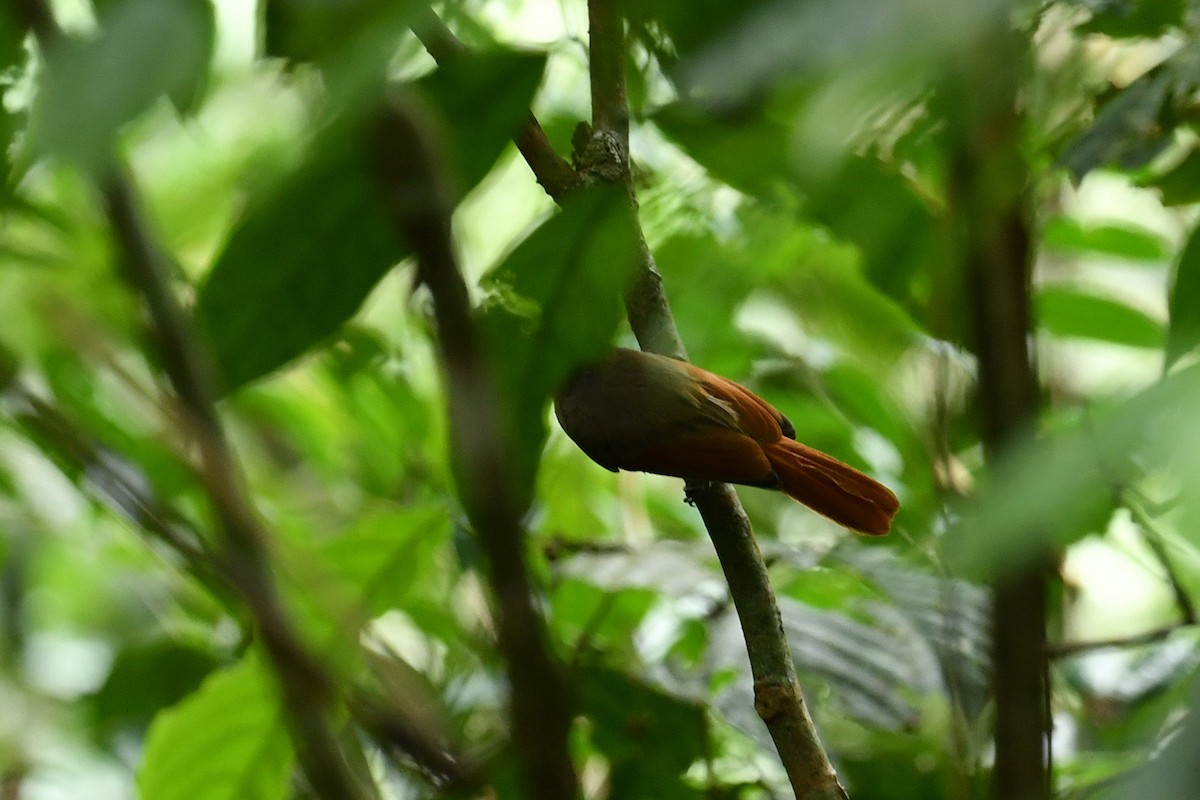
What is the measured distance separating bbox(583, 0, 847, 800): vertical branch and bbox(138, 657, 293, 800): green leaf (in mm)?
590

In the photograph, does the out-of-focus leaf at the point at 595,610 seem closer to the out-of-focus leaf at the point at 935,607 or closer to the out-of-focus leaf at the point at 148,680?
the out-of-focus leaf at the point at 935,607

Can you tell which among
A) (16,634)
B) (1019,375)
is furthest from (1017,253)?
(16,634)

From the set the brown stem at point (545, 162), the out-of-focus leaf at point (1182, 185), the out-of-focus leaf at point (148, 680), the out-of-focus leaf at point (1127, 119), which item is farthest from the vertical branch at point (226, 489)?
the out-of-focus leaf at point (148, 680)

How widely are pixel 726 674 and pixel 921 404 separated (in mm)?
632

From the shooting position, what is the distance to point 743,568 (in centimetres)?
109

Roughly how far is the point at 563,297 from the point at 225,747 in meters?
0.90

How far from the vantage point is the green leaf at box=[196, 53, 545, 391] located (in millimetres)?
708

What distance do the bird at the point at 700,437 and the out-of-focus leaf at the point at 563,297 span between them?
0.68 metres

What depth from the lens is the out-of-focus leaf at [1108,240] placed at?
1726 millimetres

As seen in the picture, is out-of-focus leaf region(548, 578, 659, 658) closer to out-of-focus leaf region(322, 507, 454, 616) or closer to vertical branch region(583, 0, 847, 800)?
out-of-focus leaf region(322, 507, 454, 616)

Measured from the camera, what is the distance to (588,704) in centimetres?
149

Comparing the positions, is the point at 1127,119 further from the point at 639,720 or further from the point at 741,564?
the point at 639,720

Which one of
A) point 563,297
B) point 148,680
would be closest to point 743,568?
point 563,297

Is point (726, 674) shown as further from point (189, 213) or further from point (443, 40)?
point (189, 213)
